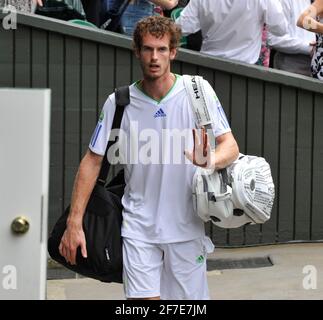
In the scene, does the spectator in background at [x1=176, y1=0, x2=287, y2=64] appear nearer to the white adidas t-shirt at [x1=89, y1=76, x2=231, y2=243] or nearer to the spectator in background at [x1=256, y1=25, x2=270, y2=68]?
the spectator in background at [x1=256, y1=25, x2=270, y2=68]

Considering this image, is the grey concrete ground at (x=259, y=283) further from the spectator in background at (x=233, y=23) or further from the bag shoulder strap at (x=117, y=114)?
the bag shoulder strap at (x=117, y=114)

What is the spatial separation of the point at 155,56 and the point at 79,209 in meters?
0.91

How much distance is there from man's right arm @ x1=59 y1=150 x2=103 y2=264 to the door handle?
1.22 m

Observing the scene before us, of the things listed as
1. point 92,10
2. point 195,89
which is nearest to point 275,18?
point 92,10

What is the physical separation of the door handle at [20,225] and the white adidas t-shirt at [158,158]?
1.35m

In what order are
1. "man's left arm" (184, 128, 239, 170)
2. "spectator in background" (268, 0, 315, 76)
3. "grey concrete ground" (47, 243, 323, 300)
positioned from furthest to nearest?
"spectator in background" (268, 0, 315, 76)
"grey concrete ground" (47, 243, 323, 300)
"man's left arm" (184, 128, 239, 170)

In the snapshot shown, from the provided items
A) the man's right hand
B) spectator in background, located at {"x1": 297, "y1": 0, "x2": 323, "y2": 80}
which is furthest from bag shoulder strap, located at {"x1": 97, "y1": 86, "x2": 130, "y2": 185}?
spectator in background, located at {"x1": 297, "y1": 0, "x2": 323, "y2": 80}

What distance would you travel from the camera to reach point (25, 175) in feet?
12.7

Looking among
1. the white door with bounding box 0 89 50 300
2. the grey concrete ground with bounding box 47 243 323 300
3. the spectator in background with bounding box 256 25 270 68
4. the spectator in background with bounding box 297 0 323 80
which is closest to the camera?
the white door with bounding box 0 89 50 300

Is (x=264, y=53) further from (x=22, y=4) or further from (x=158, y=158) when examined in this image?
(x=158, y=158)

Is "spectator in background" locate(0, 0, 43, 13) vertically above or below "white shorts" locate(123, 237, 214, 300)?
above

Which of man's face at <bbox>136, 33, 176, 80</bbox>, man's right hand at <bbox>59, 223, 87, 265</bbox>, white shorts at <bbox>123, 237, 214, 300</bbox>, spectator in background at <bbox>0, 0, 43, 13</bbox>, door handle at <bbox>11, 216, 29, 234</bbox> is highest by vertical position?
spectator in background at <bbox>0, 0, 43, 13</bbox>

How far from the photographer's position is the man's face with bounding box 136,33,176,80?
512cm
